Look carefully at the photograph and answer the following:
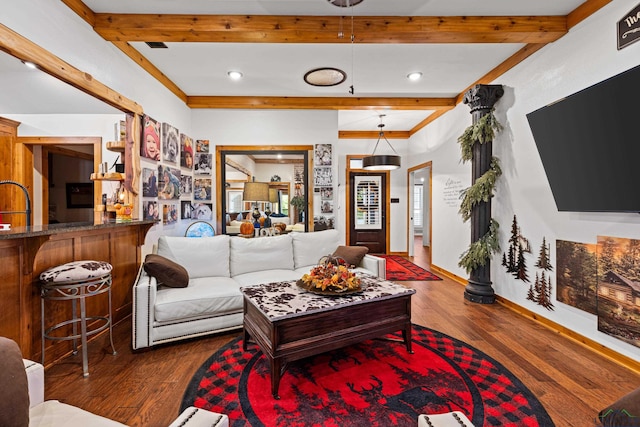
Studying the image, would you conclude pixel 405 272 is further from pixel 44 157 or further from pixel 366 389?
pixel 44 157

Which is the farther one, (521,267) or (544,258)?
(521,267)

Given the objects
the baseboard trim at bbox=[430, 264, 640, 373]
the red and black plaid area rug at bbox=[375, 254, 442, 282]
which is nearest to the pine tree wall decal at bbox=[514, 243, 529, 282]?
the baseboard trim at bbox=[430, 264, 640, 373]

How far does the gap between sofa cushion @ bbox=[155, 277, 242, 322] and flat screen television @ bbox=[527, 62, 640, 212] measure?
3.13 meters

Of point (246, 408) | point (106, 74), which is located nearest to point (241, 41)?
point (106, 74)

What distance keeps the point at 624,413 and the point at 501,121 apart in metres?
3.63

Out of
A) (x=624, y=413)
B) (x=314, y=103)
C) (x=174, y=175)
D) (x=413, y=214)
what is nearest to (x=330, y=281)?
(x=624, y=413)

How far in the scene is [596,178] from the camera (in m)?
2.31

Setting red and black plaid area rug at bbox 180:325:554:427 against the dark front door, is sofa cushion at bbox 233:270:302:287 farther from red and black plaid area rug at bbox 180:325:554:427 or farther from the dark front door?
the dark front door

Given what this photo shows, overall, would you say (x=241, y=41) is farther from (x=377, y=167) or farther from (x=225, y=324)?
(x=377, y=167)

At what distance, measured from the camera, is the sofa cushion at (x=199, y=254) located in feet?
10.2

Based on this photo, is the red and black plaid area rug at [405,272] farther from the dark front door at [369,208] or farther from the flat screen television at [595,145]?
the flat screen television at [595,145]

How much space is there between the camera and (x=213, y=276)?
322 cm

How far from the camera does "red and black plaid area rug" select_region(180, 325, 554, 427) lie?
5.57 feet

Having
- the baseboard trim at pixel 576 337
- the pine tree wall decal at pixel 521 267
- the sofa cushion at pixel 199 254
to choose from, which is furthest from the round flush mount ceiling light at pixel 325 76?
the baseboard trim at pixel 576 337
